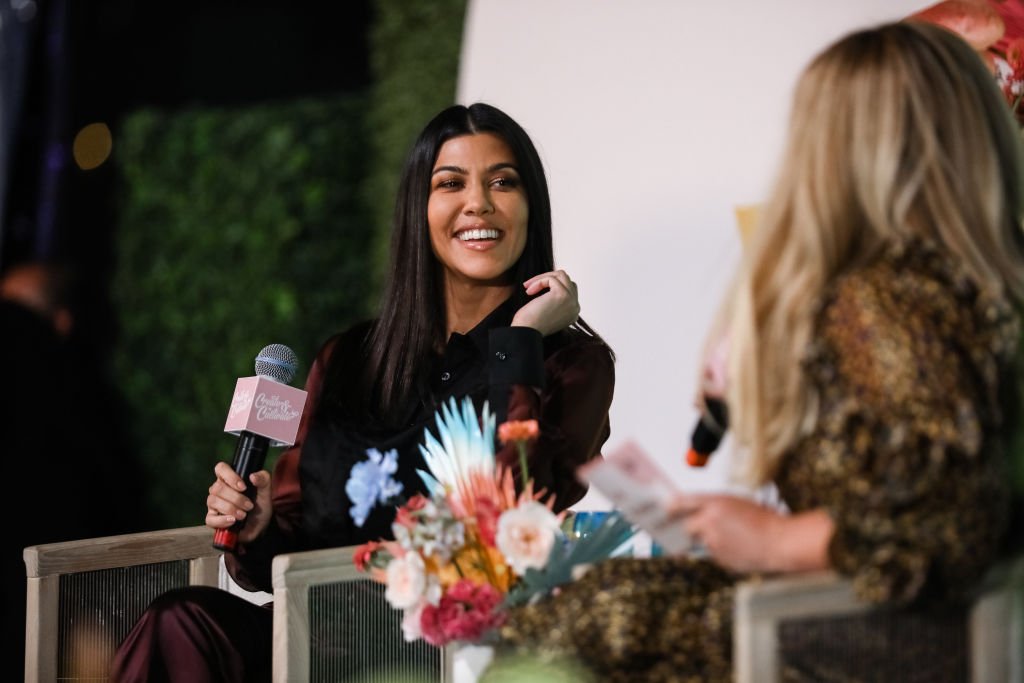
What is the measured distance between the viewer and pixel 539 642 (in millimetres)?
1840

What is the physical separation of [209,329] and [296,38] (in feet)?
6.89

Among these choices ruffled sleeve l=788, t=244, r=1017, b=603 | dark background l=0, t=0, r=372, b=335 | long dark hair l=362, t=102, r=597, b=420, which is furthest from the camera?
dark background l=0, t=0, r=372, b=335

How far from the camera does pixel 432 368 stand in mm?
2830

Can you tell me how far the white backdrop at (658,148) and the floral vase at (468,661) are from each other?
1326 millimetres

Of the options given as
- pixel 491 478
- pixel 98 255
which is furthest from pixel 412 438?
pixel 98 255

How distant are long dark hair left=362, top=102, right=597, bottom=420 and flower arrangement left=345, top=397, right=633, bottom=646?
70 centimetres

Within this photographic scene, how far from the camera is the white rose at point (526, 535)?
6.44 feet

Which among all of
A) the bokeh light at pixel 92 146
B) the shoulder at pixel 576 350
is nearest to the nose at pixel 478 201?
the shoulder at pixel 576 350

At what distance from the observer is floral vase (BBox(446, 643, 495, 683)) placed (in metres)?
2.17

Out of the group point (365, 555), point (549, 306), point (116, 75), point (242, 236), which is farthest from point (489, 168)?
point (116, 75)

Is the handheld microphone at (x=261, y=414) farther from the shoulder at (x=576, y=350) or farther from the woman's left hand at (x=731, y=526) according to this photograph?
the woman's left hand at (x=731, y=526)

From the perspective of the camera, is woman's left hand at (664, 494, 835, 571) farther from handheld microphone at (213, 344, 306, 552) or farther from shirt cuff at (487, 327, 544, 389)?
handheld microphone at (213, 344, 306, 552)

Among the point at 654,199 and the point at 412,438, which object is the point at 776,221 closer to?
the point at 412,438

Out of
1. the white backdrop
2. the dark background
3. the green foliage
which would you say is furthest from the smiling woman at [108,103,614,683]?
the dark background
